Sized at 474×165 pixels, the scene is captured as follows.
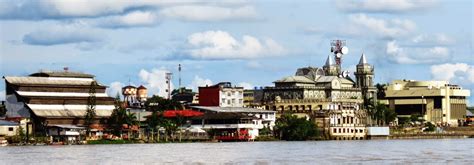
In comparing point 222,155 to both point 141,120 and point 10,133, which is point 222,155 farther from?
point 141,120

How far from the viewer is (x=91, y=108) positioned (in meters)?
168

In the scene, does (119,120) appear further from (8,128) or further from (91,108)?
(8,128)

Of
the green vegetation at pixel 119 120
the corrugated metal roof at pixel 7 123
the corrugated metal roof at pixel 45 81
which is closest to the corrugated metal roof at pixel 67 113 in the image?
the green vegetation at pixel 119 120

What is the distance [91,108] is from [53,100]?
6565 millimetres

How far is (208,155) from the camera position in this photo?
4043 inches

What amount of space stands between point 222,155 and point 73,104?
7395 centimetres

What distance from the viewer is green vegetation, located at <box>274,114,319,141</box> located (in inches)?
6895

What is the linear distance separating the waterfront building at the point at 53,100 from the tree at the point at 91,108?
2.67ft

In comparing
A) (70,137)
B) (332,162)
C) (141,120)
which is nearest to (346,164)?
(332,162)

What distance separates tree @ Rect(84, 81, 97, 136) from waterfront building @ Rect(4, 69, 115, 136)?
0.81 m

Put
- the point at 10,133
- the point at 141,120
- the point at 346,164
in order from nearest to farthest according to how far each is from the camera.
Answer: the point at 346,164 < the point at 10,133 < the point at 141,120

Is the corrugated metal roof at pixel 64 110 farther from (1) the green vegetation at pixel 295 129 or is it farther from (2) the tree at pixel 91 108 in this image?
(1) the green vegetation at pixel 295 129

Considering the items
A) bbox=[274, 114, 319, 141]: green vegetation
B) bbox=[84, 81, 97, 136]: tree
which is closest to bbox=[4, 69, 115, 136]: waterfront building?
bbox=[84, 81, 97, 136]: tree

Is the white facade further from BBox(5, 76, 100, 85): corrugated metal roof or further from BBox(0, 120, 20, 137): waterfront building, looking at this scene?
BBox(5, 76, 100, 85): corrugated metal roof
